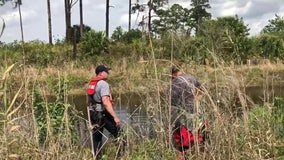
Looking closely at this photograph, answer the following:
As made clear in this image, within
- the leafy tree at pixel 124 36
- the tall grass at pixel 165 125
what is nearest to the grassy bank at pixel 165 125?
the tall grass at pixel 165 125

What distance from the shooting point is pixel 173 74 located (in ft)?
20.8

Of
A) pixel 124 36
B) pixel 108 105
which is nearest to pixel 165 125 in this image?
pixel 108 105

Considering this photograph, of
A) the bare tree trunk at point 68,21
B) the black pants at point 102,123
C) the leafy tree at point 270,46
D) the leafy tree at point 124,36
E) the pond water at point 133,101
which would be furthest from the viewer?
the bare tree trunk at point 68,21

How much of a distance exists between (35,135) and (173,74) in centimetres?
204

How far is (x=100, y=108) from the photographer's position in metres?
7.60

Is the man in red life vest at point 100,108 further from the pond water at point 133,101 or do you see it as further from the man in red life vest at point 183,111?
the man in red life vest at point 183,111

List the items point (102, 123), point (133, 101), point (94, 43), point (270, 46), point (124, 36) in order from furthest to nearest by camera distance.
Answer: point (124, 36)
point (94, 43)
point (270, 46)
point (133, 101)
point (102, 123)

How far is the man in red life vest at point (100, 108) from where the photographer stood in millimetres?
7531

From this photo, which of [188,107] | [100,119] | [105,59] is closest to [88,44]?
[105,59]

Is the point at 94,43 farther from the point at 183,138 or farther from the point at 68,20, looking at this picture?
the point at 183,138

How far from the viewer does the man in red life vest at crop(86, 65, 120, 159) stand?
7531 millimetres

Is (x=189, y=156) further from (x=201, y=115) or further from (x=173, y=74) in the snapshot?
(x=173, y=74)

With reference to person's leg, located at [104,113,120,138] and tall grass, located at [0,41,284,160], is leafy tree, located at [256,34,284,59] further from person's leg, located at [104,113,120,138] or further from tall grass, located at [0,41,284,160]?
tall grass, located at [0,41,284,160]

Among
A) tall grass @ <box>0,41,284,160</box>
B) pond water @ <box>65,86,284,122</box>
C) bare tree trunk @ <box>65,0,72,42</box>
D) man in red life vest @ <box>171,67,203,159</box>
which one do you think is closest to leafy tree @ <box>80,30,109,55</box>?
bare tree trunk @ <box>65,0,72,42</box>
